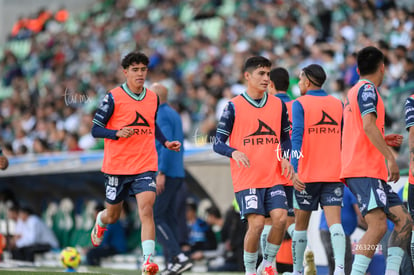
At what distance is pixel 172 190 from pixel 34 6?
97.5 feet

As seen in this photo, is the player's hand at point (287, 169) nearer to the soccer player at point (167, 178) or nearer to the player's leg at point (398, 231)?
the player's leg at point (398, 231)

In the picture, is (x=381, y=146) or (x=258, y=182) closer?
(x=381, y=146)

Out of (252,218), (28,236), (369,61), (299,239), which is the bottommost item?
(28,236)

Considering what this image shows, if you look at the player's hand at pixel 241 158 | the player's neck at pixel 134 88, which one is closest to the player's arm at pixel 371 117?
the player's hand at pixel 241 158

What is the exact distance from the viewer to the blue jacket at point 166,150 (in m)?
11.6

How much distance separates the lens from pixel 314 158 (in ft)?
31.4

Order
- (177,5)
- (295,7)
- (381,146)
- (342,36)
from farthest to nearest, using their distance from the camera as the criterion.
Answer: (177,5) < (295,7) < (342,36) < (381,146)

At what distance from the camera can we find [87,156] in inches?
664

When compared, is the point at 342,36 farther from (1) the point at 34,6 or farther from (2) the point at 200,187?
(1) the point at 34,6

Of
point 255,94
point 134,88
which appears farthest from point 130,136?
point 255,94

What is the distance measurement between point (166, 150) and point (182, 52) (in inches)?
584

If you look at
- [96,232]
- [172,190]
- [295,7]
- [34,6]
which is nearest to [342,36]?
[295,7]

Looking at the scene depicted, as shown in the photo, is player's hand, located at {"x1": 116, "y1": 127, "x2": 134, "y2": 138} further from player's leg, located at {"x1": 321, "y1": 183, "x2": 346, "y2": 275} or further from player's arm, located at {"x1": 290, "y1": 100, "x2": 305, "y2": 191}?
player's leg, located at {"x1": 321, "y1": 183, "x2": 346, "y2": 275}

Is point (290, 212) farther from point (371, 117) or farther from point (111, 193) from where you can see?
point (371, 117)
